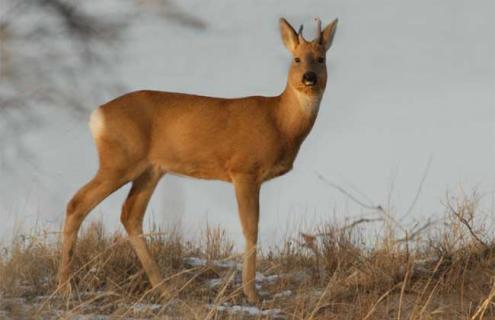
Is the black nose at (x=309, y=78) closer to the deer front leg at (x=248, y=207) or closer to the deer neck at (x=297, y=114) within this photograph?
the deer neck at (x=297, y=114)

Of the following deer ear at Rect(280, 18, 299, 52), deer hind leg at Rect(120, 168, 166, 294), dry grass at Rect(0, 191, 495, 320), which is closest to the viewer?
Answer: dry grass at Rect(0, 191, 495, 320)

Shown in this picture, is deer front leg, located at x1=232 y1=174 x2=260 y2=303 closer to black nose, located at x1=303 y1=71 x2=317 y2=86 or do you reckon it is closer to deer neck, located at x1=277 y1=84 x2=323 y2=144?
deer neck, located at x1=277 y1=84 x2=323 y2=144

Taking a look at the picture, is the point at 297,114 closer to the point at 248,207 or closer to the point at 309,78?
Result: the point at 309,78

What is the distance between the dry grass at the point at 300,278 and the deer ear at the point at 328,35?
1.62 m

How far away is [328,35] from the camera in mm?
7637

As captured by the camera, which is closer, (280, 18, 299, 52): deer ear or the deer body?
the deer body

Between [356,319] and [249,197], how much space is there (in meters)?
1.47

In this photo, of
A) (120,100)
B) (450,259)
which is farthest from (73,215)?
(450,259)

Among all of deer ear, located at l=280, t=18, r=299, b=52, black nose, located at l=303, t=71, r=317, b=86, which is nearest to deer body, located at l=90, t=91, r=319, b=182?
black nose, located at l=303, t=71, r=317, b=86

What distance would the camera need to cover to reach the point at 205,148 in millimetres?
7395

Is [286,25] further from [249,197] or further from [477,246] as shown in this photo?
[477,246]

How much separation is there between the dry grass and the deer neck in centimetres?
93

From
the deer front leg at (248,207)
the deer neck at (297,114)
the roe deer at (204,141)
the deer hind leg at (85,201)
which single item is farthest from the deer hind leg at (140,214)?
the deer neck at (297,114)

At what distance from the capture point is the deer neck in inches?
296
